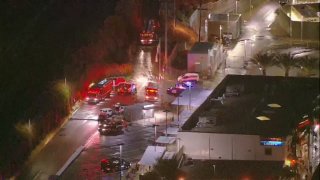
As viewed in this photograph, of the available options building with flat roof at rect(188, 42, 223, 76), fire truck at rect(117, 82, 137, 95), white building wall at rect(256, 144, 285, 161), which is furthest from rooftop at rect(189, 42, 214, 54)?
white building wall at rect(256, 144, 285, 161)

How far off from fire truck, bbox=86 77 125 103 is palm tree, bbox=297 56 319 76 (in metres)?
2.79

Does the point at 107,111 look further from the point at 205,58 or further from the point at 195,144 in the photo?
the point at 195,144

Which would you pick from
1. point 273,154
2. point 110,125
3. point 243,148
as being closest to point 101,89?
point 110,125

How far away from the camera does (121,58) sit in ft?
35.7

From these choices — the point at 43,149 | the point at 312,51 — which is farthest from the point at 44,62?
the point at 312,51

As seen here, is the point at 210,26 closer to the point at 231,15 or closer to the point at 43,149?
the point at 231,15

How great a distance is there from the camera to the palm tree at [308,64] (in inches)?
254

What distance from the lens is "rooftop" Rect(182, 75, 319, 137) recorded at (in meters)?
6.22

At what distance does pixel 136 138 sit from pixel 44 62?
3.62 m

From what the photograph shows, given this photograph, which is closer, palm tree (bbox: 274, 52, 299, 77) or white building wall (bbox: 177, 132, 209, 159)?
white building wall (bbox: 177, 132, 209, 159)

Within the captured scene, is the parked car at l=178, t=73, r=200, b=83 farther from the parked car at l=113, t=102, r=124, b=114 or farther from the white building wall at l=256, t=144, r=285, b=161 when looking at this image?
the white building wall at l=256, t=144, r=285, b=161

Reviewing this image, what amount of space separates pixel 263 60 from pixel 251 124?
225 centimetres

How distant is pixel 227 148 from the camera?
6.28 metres

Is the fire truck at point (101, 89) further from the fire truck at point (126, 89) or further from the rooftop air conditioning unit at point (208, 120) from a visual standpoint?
the rooftop air conditioning unit at point (208, 120)
